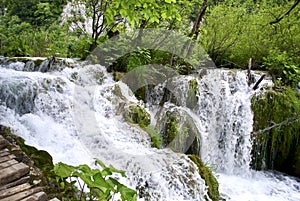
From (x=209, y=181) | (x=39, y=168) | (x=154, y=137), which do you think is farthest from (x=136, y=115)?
(x=39, y=168)

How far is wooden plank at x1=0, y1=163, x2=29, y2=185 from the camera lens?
2224 millimetres

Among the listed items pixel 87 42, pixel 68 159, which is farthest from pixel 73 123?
pixel 87 42

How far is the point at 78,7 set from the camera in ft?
28.2

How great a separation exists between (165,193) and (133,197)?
8.70 feet

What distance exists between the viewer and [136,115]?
5.55m

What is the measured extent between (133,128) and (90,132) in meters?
0.83

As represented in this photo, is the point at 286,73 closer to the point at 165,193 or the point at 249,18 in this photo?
the point at 249,18

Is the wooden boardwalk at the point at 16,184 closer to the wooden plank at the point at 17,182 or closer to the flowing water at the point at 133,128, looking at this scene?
the wooden plank at the point at 17,182

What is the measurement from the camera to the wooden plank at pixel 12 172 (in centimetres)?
222

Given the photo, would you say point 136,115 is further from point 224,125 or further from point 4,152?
point 4,152

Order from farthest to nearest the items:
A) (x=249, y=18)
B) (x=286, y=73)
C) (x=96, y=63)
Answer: (x=249, y=18), (x=286, y=73), (x=96, y=63)

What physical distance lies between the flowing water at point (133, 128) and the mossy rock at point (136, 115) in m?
0.18

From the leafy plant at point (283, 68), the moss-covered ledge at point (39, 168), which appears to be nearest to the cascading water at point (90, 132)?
the moss-covered ledge at point (39, 168)

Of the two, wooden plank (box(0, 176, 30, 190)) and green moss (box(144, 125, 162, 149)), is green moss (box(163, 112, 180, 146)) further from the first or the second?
wooden plank (box(0, 176, 30, 190))
